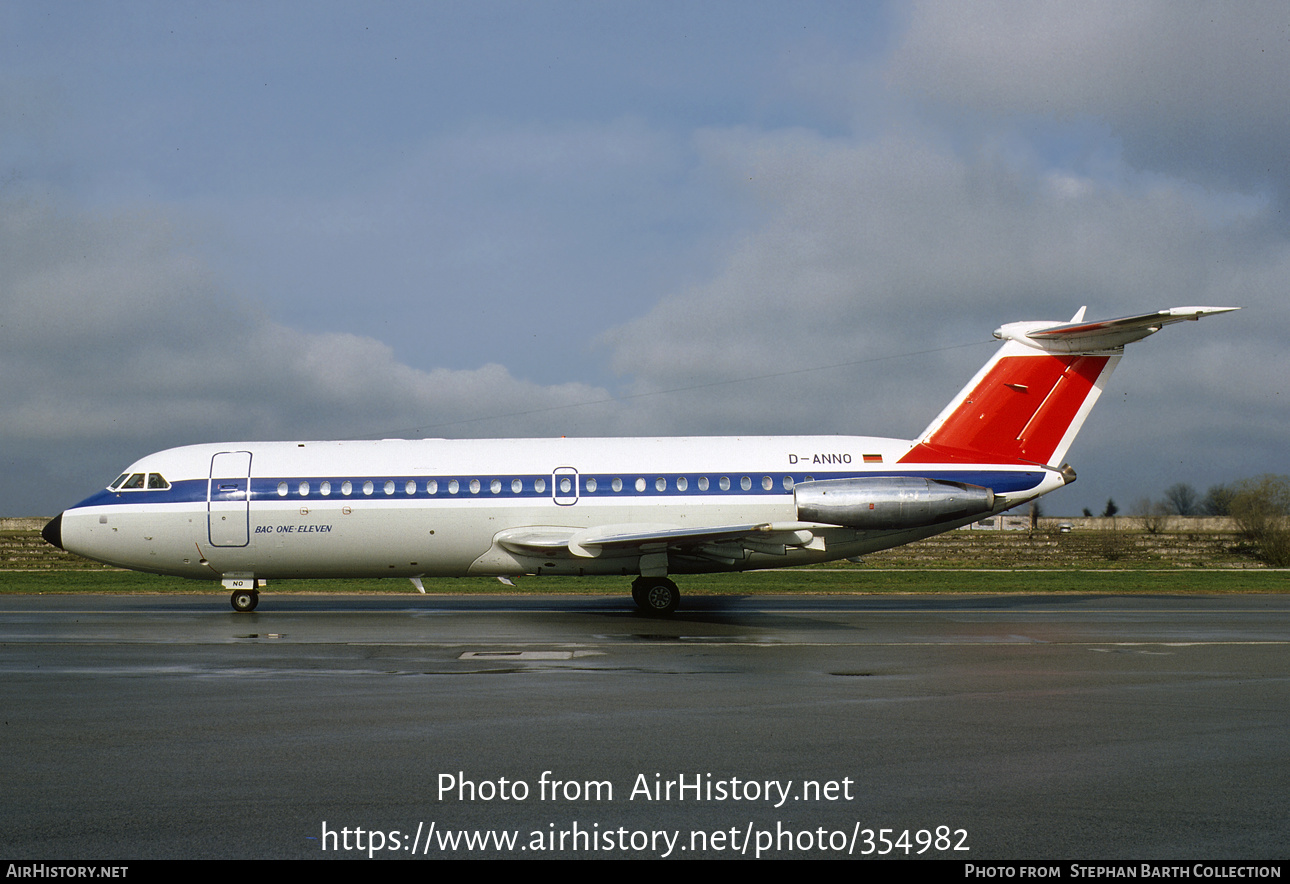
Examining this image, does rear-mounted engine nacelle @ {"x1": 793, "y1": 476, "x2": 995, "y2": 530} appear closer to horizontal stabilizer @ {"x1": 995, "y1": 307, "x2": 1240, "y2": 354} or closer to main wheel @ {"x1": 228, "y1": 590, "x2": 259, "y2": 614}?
horizontal stabilizer @ {"x1": 995, "y1": 307, "x2": 1240, "y2": 354}

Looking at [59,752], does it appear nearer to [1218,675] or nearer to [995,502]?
[1218,675]

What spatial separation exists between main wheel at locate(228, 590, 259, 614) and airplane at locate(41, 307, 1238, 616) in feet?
0.20

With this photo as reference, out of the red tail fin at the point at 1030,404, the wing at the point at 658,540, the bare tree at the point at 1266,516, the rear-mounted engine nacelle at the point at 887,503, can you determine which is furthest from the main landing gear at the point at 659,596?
the bare tree at the point at 1266,516

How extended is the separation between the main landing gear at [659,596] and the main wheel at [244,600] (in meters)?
9.03

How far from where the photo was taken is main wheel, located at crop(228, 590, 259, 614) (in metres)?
24.1

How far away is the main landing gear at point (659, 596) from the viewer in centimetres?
2303

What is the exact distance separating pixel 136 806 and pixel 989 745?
6582mm

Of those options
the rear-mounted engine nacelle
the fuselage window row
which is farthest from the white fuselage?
the rear-mounted engine nacelle

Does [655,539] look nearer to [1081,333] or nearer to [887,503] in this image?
[887,503]

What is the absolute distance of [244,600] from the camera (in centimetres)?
2425

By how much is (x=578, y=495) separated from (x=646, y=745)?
14.7 meters

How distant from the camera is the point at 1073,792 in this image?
24.1ft
